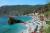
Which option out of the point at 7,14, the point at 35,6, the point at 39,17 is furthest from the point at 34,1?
the point at 7,14

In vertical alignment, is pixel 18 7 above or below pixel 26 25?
above

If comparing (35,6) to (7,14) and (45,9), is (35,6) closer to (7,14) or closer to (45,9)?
(45,9)

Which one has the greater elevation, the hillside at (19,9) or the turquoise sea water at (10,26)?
the hillside at (19,9)

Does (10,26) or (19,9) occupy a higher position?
(19,9)

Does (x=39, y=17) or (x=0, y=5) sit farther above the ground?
(x=0, y=5)

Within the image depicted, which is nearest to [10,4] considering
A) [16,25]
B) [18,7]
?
[18,7]

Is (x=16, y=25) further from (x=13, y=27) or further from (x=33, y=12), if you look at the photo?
(x=33, y=12)

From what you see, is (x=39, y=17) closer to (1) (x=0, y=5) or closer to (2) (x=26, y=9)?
(2) (x=26, y=9)

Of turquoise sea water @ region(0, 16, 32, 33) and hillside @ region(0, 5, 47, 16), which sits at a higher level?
hillside @ region(0, 5, 47, 16)

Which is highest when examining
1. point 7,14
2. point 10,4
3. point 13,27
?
point 10,4
